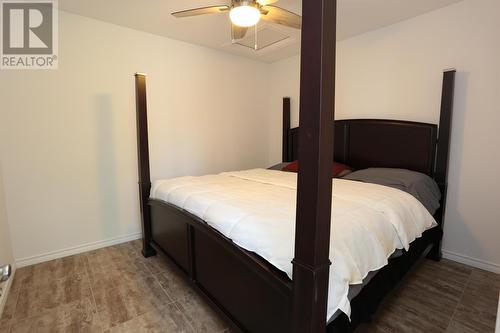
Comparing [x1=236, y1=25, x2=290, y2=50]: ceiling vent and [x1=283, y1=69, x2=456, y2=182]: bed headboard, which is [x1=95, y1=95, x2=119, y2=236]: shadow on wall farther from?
[x1=283, y1=69, x2=456, y2=182]: bed headboard

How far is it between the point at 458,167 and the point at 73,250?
3.98 metres

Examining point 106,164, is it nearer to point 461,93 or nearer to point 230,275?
point 230,275

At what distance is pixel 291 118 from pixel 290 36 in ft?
4.07

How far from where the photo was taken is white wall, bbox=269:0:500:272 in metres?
2.23

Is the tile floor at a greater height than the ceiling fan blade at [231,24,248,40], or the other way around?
the ceiling fan blade at [231,24,248,40]

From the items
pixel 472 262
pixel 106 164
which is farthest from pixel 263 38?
pixel 472 262

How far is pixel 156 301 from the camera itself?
1.95 meters

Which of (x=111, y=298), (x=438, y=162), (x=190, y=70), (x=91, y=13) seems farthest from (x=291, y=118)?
(x=111, y=298)

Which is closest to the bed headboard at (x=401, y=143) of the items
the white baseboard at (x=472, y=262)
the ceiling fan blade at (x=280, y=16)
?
the white baseboard at (x=472, y=262)

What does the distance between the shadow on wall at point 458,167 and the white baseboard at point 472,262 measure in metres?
0.08

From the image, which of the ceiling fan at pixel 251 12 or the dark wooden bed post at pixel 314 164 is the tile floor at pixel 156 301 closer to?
the dark wooden bed post at pixel 314 164

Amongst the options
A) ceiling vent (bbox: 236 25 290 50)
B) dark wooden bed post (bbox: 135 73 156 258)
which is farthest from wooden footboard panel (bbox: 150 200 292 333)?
ceiling vent (bbox: 236 25 290 50)

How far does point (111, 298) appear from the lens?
1.99 metres

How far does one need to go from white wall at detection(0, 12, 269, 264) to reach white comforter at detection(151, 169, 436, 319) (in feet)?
3.10
